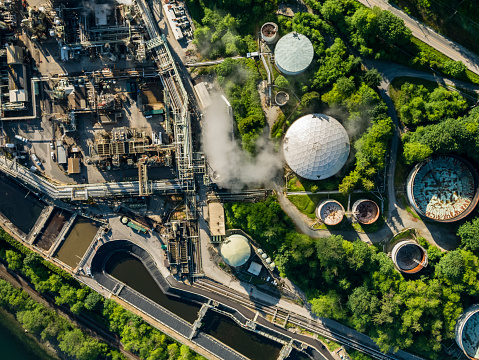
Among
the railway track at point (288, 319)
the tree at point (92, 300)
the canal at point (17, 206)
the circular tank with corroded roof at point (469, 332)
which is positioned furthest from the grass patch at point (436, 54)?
the canal at point (17, 206)

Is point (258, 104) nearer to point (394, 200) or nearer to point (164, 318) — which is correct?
point (394, 200)

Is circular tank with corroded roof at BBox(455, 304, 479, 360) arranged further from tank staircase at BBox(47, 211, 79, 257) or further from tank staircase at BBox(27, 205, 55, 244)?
tank staircase at BBox(27, 205, 55, 244)

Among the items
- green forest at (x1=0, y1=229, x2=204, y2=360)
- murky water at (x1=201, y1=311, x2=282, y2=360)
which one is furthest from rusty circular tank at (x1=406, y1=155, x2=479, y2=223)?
green forest at (x1=0, y1=229, x2=204, y2=360)

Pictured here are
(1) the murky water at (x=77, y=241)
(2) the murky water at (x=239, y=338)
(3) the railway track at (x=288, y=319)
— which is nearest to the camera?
(3) the railway track at (x=288, y=319)

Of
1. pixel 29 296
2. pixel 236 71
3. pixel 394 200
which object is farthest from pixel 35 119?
pixel 394 200

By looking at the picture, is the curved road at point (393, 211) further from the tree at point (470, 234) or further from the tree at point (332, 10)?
the tree at point (332, 10)

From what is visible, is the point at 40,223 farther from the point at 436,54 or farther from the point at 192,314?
the point at 436,54
